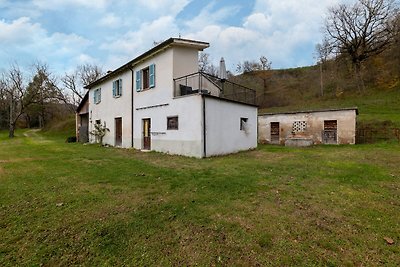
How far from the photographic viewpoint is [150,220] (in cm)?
371

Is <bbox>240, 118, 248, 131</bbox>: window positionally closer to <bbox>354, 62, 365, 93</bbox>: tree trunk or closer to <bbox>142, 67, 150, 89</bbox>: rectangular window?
<bbox>142, 67, 150, 89</bbox>: rectangular window

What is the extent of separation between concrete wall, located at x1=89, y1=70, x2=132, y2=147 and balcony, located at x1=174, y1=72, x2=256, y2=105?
4.90 meters

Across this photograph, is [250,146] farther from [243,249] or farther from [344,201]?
[243,249]

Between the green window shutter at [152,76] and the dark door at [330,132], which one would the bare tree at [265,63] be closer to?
the dark door at [330,132]

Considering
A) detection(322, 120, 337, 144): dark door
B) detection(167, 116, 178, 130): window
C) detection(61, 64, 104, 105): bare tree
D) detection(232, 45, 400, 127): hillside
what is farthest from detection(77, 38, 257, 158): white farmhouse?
detection(61, 64, 104, 105): bare tree

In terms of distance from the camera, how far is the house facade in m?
16.0

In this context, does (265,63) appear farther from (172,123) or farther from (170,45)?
(172,123)

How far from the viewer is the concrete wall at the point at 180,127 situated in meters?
10.1

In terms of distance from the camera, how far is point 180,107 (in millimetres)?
10867

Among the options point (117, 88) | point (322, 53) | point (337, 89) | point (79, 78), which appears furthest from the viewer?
point (79, 78)

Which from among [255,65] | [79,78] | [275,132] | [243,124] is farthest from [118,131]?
[255,65]

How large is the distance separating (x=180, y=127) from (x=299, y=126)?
11266 mm

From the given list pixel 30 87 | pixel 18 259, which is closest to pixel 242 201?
pixel 18 259

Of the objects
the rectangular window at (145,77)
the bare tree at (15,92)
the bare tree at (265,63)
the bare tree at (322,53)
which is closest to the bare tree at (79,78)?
the bare tree at (15,92)
